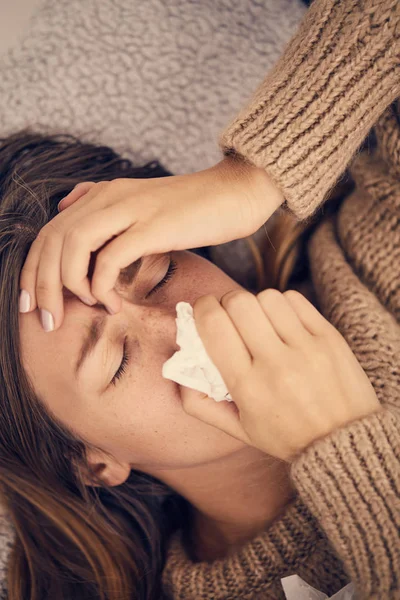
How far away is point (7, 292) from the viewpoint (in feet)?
3.10

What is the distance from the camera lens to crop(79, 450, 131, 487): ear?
1.08 m

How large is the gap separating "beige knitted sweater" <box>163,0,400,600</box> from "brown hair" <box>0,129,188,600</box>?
0.32ft

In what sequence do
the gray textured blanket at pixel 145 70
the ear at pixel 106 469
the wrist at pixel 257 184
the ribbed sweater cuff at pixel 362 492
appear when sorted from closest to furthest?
the ribbed sweater cuff at pixel 362 492
the wrist at pixel 257 184
the ear at pixel 106 469
the gray textured blanket at pixel 145 70

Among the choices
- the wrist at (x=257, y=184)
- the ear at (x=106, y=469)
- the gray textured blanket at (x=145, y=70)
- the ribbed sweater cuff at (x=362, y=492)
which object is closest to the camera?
the ribbed sweater cuff at (x=362, y=492)

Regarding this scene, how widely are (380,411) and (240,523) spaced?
459 millimetres

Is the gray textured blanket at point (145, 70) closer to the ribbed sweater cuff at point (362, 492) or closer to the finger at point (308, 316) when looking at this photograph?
the finger at point (308, 316)

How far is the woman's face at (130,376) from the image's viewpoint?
92cm

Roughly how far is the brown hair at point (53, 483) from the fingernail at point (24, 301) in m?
0.02

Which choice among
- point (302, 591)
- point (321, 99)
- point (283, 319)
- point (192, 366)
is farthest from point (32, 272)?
point (302, 591)

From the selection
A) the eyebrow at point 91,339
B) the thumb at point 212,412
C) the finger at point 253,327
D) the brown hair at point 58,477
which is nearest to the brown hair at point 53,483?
the brown hair at point 58,477

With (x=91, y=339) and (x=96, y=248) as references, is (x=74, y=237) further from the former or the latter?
(x=91, y=339)

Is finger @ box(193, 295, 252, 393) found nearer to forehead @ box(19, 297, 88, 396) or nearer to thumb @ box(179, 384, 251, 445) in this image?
thumb @ box(179, 384, 251, 445)

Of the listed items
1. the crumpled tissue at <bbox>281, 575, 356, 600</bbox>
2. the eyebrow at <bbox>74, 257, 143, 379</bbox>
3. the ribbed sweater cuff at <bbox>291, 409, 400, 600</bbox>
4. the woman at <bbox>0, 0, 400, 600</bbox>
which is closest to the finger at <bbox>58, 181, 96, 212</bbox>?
the woman at <bbox>0, 0, 400, 600</bbox>

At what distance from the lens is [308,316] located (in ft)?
2.95
